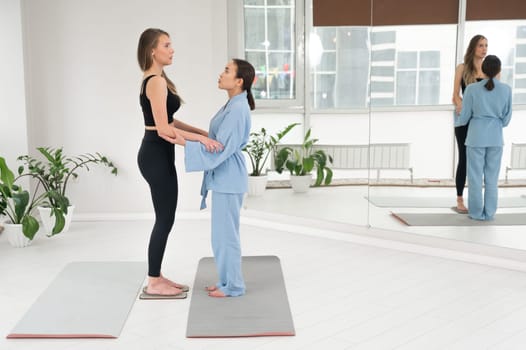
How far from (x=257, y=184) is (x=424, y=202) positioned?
132 cm

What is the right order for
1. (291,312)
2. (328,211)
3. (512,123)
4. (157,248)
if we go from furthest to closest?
(328,211) → (512,123) → (157,248) → (291,312)

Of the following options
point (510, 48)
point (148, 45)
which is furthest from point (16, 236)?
point (510, 48)

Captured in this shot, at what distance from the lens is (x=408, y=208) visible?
4047mm

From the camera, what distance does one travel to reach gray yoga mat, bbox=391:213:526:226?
12.1 feet

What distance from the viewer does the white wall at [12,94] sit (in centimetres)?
465

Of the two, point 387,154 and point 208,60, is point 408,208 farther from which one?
point 208,60

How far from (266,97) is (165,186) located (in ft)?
6.22

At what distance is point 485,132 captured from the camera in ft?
12.2

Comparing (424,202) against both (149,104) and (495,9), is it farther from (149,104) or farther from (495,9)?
(149,104)

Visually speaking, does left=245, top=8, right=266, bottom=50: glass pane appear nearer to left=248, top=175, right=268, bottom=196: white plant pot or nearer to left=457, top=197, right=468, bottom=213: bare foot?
left=248, top=175, right=268, bottom=196: white plant pot

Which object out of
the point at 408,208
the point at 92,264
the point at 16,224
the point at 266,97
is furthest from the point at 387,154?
the point at 16,224

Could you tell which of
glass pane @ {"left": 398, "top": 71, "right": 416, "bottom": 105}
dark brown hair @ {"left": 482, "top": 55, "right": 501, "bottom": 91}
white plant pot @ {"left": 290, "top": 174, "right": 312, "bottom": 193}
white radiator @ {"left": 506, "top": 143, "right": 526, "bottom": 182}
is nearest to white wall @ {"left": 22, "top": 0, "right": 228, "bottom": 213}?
white plant pot @ {"left": 290, "top": 174, "right": 312, "bottom": 193}

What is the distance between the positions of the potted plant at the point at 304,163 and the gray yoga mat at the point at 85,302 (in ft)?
4.46

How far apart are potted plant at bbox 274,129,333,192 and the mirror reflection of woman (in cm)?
96
